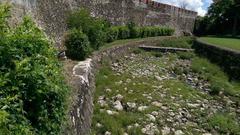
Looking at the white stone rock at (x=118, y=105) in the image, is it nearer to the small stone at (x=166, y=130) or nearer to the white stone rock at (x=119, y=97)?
the white stone rock at (x=119, y=97)

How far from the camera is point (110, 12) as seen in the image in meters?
17.3

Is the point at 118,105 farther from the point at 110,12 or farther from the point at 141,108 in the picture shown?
the point at 110,12

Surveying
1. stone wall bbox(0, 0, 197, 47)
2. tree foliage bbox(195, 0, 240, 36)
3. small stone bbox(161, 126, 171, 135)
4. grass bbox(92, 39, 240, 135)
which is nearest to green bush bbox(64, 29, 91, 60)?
stone wall bbox(0, 0, 197, 47)

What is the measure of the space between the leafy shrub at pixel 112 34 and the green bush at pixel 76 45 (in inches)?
226

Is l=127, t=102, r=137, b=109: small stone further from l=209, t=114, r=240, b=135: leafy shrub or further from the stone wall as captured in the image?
the stone wall

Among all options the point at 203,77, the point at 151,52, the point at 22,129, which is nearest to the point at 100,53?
the point at 203,77

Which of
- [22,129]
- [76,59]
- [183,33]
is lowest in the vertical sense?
[183,33]

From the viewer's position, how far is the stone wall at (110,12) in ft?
27.4

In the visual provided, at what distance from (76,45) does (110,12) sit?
8440 mm

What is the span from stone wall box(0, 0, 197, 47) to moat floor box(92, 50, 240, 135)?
1.81 metres

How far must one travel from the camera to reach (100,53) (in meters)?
11.4

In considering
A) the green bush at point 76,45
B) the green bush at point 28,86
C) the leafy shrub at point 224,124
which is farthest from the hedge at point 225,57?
the green bush at point 28,86

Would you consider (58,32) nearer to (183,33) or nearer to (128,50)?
(128,50)

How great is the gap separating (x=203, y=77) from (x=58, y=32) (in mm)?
5060
